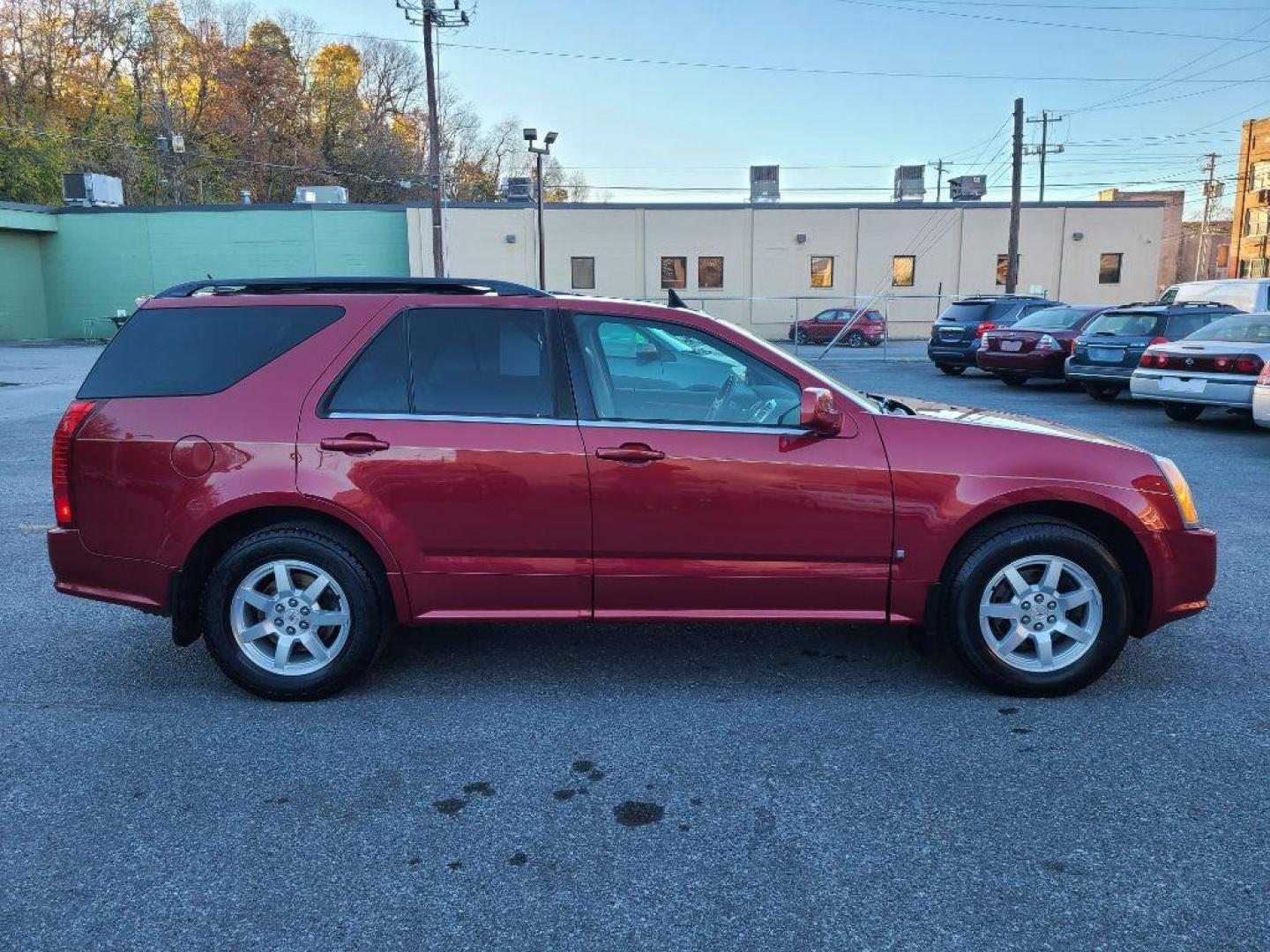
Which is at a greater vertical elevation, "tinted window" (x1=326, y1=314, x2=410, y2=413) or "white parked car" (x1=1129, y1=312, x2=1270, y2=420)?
"tinted window" (x1=326, y1=314, x2=410, y2=413)

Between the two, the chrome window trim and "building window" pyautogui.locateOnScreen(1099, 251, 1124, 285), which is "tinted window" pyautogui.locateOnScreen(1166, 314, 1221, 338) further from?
"building window" pyautogui.locateOnScreen(1099, 251, 1124, 285)

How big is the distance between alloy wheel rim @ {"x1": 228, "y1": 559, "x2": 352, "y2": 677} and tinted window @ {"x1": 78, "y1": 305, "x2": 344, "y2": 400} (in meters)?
0.83

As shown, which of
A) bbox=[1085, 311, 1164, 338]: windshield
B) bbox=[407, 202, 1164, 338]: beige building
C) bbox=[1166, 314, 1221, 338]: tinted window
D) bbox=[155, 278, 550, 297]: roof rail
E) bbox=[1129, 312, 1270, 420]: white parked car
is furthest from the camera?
bbox=[407, 202, 1164, 338]: beige building

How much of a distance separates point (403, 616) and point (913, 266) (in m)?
40.9

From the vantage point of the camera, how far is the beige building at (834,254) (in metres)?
40.2

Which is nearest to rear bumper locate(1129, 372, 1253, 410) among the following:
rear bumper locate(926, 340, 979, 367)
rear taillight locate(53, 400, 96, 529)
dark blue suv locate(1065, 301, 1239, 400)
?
dark blue suv locate(1065, 301, 1239, 400)

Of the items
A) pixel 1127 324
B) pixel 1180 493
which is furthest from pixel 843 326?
pixel 1180 493

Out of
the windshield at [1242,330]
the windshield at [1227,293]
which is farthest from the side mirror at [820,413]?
the windshield at [1227,293]

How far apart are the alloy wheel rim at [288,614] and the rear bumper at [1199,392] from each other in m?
Answer: 10.9

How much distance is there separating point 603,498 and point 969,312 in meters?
18.6

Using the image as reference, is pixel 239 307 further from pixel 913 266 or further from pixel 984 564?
pixel 913 266

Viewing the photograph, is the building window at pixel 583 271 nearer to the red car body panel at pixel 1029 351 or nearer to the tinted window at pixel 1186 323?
the red car body panel at pixel 1029 351

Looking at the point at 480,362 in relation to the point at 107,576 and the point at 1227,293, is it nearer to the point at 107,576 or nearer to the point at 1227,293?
the point at 107,576

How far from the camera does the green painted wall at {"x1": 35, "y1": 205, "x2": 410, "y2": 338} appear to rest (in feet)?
124
